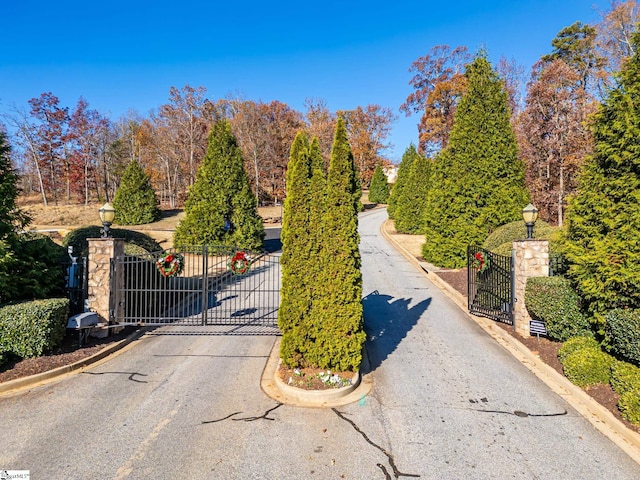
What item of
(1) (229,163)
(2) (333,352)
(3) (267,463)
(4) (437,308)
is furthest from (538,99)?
(3) (267,463)

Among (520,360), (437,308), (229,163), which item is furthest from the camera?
(229,163)

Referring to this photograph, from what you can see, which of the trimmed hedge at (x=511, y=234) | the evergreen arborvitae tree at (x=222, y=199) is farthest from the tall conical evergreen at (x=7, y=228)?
the trimmed hedge at (x=511, y=234)

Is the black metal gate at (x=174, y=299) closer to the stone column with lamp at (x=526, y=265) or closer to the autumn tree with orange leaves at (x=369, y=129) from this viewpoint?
the stone column with lamp at (x=526, y=265)

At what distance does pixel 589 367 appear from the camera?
520 centimetres

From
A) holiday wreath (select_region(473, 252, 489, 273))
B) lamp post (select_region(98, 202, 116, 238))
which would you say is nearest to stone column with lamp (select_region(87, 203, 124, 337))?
lamp post (select_region(98, 202, 116, 238))

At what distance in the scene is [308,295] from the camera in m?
5.57

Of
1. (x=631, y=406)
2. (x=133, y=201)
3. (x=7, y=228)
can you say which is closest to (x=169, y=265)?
(x=7, y=228)

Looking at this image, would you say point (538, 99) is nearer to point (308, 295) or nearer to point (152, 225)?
point (308, 295)

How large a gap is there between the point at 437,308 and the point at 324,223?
579 centimetres

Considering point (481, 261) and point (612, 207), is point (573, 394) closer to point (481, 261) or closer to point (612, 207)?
point (612, 207)

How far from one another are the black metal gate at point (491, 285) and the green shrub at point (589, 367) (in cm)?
254

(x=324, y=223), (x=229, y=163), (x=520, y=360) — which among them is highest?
(x=229, y=163)

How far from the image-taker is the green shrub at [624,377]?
448cm

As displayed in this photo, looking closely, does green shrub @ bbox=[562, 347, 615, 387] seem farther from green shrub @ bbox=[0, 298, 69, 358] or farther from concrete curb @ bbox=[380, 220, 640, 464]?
green shrub @ bbox=[0, 298, 69, 358]
